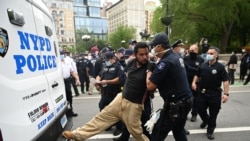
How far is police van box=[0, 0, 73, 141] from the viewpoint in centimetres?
188

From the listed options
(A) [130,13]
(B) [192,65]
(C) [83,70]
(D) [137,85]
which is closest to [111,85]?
(D) [137,85]

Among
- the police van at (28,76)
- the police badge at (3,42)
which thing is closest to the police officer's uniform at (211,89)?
the police van at (28,76)

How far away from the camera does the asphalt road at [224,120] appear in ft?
15.8

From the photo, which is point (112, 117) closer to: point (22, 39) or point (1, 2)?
point (22, 39)

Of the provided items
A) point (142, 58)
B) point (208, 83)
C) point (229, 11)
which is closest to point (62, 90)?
point (142, 58)

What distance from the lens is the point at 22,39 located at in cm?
218

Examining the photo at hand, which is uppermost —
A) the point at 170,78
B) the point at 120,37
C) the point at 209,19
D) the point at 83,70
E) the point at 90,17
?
the point at 90,17

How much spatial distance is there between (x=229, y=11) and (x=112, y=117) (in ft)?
67.6

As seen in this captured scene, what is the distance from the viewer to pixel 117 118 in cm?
388

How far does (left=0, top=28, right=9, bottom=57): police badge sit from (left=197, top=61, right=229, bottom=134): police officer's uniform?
380 cm

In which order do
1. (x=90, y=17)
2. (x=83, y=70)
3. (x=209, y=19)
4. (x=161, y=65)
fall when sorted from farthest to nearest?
(x=90, y=17) < (x=209, y=19) < (x=83, y=70) < (x=161, y=65)

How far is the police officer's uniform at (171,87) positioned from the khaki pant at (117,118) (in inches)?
17.2

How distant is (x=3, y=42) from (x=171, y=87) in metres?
2.02

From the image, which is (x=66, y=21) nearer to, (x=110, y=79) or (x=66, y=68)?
(x=66, y=68)
